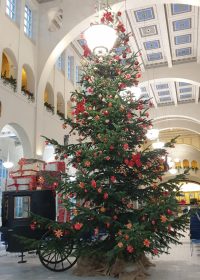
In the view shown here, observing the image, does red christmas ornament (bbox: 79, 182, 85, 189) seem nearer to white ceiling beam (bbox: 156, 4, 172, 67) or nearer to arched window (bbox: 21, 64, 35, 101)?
arched window (bbox: 21, 64, 35, 101)

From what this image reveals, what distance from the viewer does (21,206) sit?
6793 mm

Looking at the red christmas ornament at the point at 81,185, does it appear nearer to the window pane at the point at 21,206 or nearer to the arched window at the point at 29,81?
the window pane at the point at 21,206

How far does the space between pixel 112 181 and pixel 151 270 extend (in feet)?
6.11

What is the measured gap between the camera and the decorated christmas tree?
5.51 m

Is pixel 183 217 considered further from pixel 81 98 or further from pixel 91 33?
pixel 91 33

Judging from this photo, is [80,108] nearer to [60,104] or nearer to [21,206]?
[21,206]

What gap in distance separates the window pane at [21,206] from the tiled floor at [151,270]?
40.9 inches

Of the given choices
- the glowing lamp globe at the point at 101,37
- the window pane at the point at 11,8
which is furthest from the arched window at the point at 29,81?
the glowing lamp globe at the point at 101,37

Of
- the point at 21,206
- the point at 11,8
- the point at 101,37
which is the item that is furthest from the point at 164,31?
the point at 21,206

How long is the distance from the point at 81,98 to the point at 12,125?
251 inches

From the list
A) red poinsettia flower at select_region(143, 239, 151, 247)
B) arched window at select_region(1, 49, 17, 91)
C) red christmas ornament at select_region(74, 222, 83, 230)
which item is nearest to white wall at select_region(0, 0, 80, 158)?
arched window at select_region(1, 49, 17, 91)

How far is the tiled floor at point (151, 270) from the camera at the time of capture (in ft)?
18.5

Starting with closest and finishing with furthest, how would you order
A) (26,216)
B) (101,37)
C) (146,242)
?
(146,242) < (101,37) < (26,216)

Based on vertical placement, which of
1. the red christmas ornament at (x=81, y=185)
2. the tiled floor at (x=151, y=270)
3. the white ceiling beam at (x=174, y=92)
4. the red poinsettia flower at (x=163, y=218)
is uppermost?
the white ceiling beam at (x=174, y=92)
